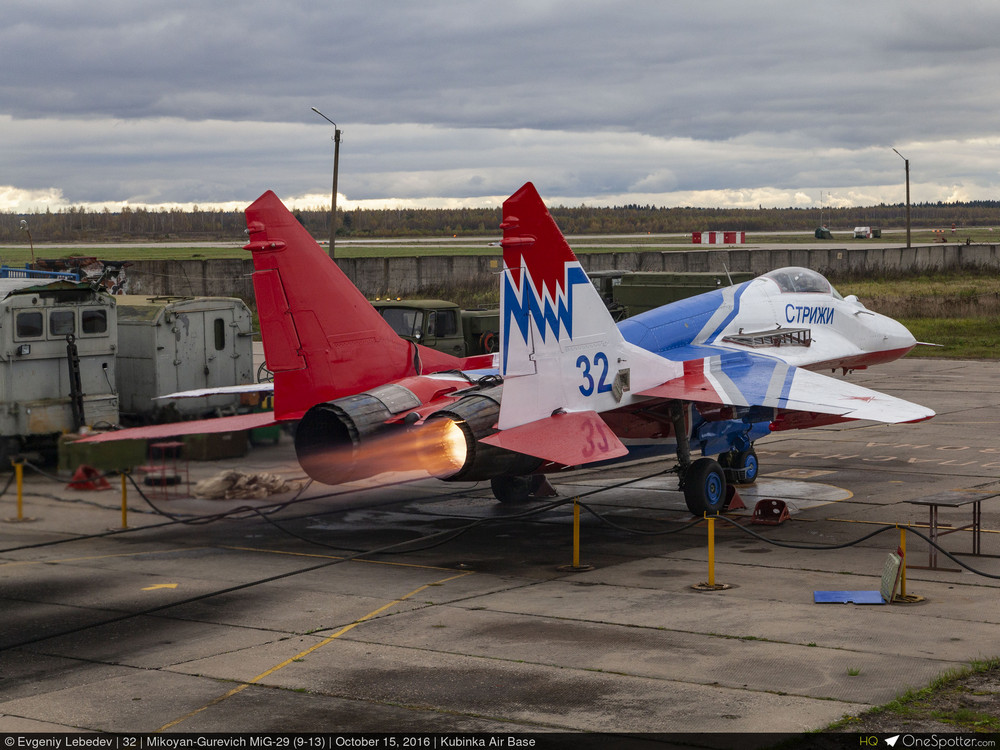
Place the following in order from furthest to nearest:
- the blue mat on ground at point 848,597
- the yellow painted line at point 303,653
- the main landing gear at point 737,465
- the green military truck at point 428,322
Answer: the green military truck at point 428,322, the main landing gear at point 737,465, the blue mat on ground at point 848,597, the yellow painted line at point 303,653

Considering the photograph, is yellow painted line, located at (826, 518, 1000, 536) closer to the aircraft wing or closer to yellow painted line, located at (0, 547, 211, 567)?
the aircraft wing

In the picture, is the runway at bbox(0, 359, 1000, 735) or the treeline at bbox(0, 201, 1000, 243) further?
the treeline at bbox(0, 201, 1000, 243)

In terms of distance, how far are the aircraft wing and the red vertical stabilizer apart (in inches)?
162

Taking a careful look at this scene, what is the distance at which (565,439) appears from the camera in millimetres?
13570

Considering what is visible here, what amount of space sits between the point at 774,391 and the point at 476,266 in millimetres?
40935

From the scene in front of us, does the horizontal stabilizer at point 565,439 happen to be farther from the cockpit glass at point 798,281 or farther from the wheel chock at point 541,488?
the cockpit glass at point 798,281

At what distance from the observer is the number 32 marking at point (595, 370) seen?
1440 cm

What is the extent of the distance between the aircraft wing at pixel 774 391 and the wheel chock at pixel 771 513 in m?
1.56

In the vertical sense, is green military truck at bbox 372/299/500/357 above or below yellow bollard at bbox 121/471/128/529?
above

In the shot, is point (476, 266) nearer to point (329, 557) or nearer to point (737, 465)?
point (737, 465)

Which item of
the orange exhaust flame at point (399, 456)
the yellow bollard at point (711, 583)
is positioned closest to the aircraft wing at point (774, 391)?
the yellow bollard at point (711, 583)

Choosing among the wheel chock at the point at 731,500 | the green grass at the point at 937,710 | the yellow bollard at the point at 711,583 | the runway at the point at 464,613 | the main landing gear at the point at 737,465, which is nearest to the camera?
the green grass at the point at 937,710

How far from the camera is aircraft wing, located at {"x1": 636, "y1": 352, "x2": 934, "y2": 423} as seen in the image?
1499 centimetres

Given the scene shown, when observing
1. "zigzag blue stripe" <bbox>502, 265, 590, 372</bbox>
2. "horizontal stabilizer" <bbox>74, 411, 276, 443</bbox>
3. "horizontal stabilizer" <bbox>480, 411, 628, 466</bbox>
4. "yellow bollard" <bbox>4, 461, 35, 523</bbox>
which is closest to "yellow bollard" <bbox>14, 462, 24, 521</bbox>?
"yellow bollard" <bbox>4, 461, 35, 523</bbox>
